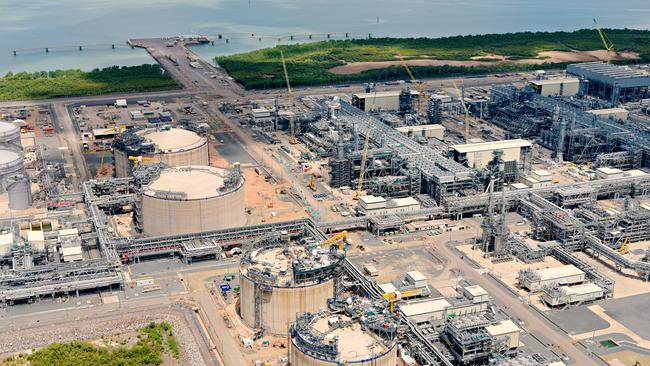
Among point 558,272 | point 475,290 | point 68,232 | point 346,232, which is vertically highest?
point 346,232

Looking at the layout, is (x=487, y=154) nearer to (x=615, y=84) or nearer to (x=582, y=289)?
(x=582, y=289)

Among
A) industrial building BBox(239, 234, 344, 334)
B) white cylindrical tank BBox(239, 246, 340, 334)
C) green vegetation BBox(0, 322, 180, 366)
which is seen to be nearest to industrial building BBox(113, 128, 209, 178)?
industrial building BBox(239, 234, 344, 334)

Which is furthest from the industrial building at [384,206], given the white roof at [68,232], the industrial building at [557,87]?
the industrial building at [557,87]

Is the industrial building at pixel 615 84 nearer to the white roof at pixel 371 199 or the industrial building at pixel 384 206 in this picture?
the industrial building at pixel 384 206

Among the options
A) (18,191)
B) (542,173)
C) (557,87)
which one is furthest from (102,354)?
(557,87)

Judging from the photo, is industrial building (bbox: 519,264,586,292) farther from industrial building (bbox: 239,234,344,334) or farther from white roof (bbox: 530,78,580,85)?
white roof (bbox: 530,78,580,85)
